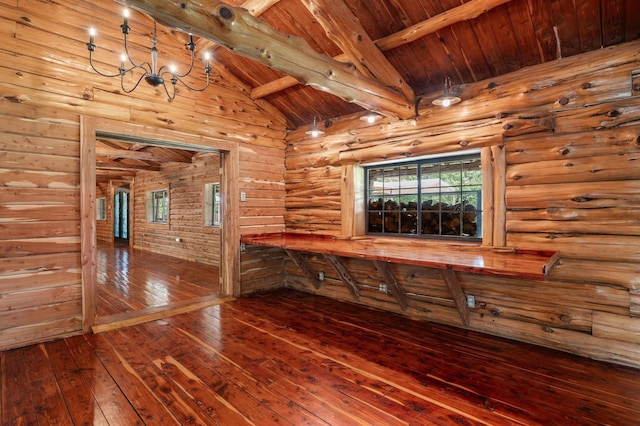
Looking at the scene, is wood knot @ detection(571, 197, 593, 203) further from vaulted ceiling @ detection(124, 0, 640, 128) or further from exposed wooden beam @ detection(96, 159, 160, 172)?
exposed wooden beam @ detection(96, 159, 160, 172)

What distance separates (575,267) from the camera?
2.64 meters

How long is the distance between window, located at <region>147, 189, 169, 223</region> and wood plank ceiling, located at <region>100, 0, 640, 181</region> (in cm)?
640

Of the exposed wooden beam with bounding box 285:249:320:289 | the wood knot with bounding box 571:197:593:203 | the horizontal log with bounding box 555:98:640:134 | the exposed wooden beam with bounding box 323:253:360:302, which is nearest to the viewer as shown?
the horizontal log with bounding box 555:98:640:134

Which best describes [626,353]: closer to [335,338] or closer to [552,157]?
[552,157]

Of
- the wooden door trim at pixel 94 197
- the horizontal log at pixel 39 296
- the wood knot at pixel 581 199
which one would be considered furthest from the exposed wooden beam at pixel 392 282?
the horizontal log at pixel 39 296

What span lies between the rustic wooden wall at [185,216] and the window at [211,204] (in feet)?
0.41

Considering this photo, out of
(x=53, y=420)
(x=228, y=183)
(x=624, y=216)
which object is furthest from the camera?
(x=228, y=183)

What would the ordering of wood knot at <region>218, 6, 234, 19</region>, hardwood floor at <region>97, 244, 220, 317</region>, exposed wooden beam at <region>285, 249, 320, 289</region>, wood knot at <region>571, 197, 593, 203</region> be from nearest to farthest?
wood knot at <region>218, 6, 234, 19</region>
wood knot at <region>571, 197, 593, 203</region>
hardwood floor at <region>97, 244, 220, 317</region>
exposed wooden beam at <region>285, 249, 320, 289</region>

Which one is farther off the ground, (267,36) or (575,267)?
(267,36)

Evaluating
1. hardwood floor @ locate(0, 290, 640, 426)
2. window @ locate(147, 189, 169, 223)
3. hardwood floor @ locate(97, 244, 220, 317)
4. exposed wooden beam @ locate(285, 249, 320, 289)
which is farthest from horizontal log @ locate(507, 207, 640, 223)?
window @ locate(147, 189, 169, 223)

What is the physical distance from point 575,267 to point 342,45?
281 centimetres

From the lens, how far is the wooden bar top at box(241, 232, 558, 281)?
2.17m

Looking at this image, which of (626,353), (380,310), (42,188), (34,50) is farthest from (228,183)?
(626,353)

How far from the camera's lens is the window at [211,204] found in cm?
712
